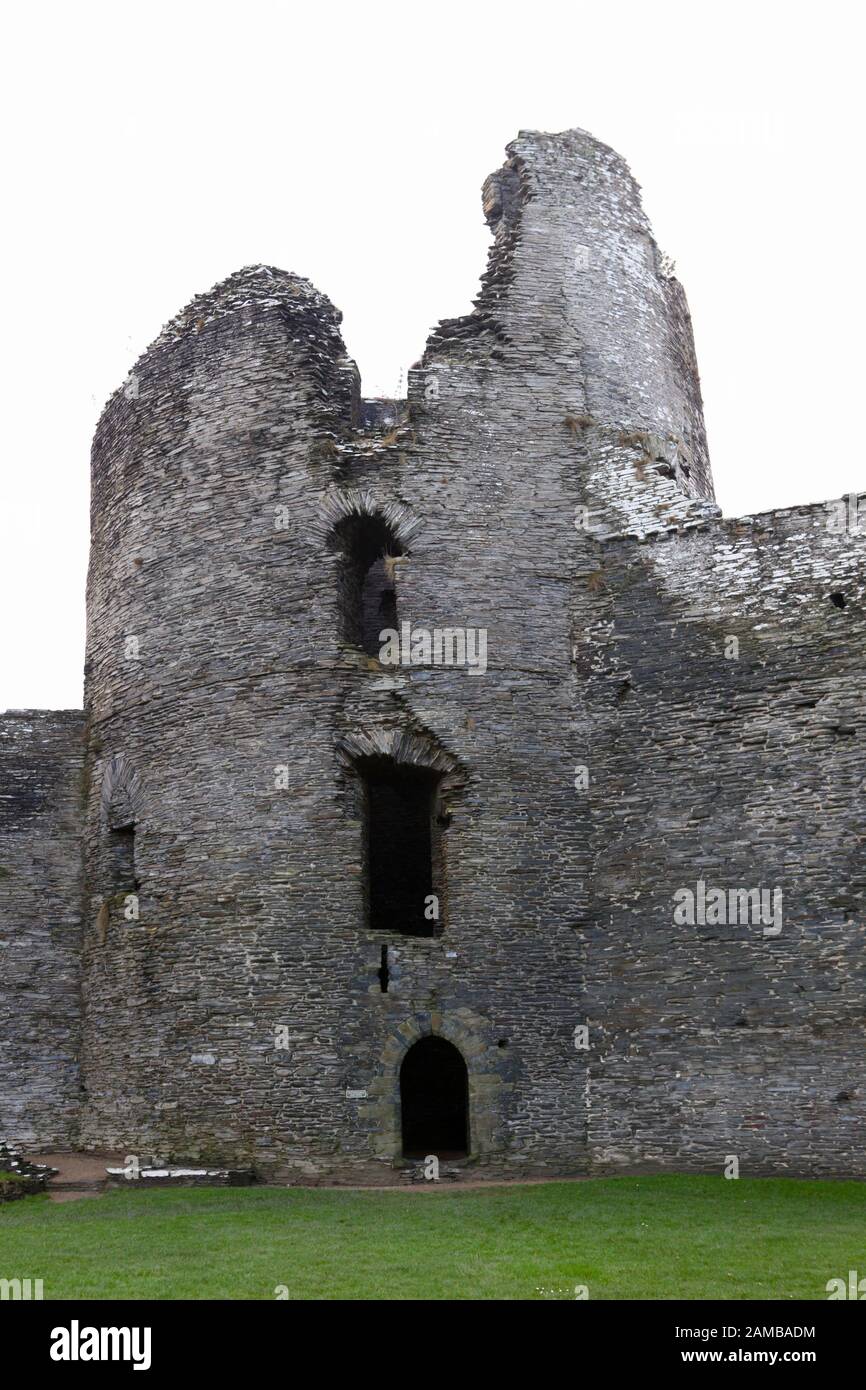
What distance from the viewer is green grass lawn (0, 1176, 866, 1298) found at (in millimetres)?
9570

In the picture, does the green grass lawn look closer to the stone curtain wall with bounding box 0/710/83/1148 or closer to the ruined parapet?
the stone curtain wall with bounding box 0/710/83/1148

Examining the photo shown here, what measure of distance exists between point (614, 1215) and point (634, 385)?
11.4m

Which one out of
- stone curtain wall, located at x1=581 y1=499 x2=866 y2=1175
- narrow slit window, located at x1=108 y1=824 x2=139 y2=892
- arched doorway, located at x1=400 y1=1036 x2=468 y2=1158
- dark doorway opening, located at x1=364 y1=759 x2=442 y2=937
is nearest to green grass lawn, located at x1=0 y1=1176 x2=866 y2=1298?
stone curtain wall, located at x1=581 y1=499 x2=866 y2=1175

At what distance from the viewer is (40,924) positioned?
63.1 ft

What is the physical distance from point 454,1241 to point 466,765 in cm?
652

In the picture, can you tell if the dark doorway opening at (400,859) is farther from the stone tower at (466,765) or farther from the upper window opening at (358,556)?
the upper window opening at (358,556)

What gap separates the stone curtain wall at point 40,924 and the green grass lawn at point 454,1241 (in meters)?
3.42

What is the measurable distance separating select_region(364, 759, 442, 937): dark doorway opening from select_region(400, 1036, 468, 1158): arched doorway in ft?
5.44

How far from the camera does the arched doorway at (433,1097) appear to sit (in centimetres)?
1838

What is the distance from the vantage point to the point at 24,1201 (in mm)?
15039

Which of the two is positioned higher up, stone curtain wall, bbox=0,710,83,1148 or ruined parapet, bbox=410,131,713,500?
ruined parapet, bbox=410,131,713,500

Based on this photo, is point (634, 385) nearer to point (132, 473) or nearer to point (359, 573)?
point (359, 573)

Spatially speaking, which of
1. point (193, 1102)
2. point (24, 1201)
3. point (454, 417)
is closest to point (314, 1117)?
point (193, 1102)

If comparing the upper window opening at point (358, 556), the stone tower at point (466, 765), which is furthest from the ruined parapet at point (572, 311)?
the upper window opening at point (358, 556)
